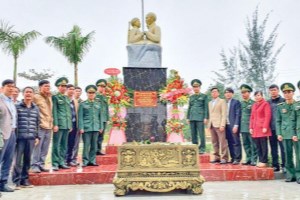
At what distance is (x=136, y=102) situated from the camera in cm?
721

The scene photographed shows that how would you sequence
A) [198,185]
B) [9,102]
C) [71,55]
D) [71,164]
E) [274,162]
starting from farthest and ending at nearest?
[71,55], [71,164], [274,162], [9,102], [198,185]

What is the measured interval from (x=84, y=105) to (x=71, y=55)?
7.48 meters

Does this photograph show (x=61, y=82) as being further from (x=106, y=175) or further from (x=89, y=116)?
(x=106, y=175)

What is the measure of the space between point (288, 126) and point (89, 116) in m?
3.28

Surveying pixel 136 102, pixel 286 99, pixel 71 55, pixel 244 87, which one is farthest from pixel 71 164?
pixel 71 55

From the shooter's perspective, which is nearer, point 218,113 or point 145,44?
point 218,113

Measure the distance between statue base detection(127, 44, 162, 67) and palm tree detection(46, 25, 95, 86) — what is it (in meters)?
5.96

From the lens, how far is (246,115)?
649 cm

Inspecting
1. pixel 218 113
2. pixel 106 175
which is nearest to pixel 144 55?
pixel 218 113

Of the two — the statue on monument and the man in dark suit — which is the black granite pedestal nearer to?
the statue on monument

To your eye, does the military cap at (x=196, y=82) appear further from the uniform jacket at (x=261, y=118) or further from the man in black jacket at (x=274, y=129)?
the man in black jacket at (x=274, y=129)

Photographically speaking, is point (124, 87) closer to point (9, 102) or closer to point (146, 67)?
point (146, 67)

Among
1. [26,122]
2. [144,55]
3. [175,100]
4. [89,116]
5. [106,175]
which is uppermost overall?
[144,55]

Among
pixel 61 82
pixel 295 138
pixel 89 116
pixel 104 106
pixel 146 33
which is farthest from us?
pixel 146 33
